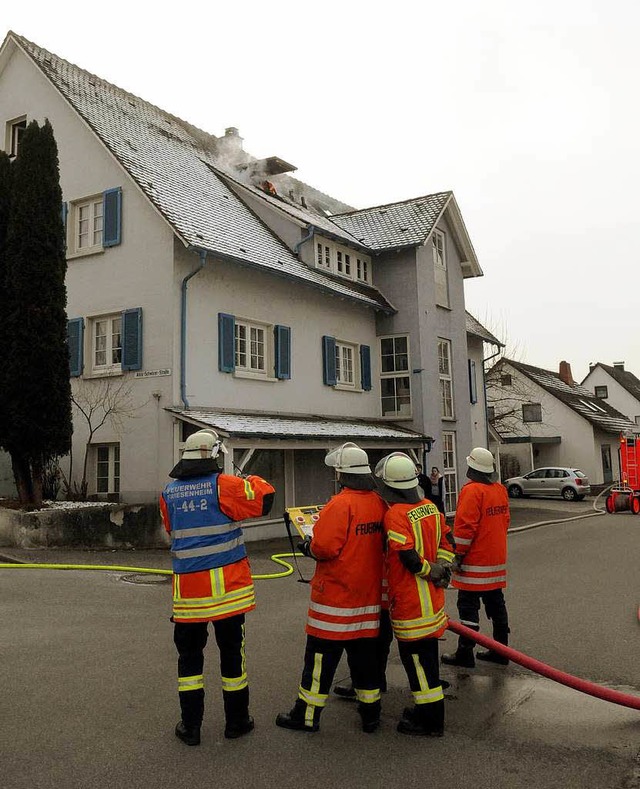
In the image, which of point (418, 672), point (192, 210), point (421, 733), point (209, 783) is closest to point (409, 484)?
point (418, 672)

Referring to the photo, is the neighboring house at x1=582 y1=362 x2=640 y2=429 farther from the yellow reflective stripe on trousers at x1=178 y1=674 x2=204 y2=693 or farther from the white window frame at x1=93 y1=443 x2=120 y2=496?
the yellow reflective stripe on trousers at x1=178 y1=674 x2=204 y2=693

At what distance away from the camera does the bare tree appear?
1488 cm

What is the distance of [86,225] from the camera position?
53.9 ft

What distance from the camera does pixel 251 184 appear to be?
74.8ft

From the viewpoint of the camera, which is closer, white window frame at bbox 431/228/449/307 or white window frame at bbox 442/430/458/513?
white window frame at bbox 442/430/458/513

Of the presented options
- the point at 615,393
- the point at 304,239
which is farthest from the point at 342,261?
the point at 615,393

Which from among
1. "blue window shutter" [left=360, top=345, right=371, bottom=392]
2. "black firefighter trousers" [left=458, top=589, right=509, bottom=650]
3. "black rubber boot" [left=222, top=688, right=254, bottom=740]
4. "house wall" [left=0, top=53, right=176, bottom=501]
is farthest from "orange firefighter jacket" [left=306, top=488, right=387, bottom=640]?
"blue window shutter" [left=360, top=345, right=371, bottom=392]

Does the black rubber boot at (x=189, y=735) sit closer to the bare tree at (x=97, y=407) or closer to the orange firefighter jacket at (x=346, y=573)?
the orange firefighter jacket at (x=346, y=573)

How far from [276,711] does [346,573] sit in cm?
117

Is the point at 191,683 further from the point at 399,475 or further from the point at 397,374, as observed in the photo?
the point at 397,374

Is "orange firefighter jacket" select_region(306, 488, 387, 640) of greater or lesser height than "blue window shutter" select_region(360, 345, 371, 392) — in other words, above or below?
below

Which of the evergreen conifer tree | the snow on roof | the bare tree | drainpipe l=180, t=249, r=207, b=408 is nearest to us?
the evergreen conifer tree

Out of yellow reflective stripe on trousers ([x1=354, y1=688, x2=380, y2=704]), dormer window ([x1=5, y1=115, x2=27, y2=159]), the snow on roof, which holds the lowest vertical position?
yellow reflective stripe on trousers ([x1=354, y1=688, x2=380, y2=704])

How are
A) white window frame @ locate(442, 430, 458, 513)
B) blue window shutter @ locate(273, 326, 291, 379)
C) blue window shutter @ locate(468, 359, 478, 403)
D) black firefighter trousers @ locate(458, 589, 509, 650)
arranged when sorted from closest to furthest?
black firefighter trousers @ locate(458, 589, 509, 650) < blue window shutter @ locate(273, 326, 291, 379) < white window frame @ locate(442, 430, 458, 513) < blue window shutter @ locate(468, 359, 478, 403)
